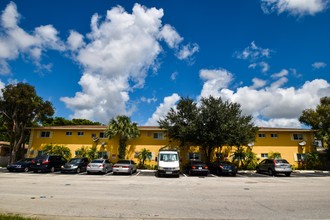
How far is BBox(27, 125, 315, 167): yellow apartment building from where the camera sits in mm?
30719

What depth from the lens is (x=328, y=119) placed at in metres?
29.2

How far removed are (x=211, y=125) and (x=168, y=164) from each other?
8595 mm

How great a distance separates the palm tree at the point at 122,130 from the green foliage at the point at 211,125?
389cm

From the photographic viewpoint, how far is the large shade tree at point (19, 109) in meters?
29.5

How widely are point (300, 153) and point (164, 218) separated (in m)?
30.6

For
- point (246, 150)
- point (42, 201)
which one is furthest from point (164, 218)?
point (246, 150)

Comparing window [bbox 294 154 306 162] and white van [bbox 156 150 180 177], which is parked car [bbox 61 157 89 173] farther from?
window [bbox 294 154 306 162]

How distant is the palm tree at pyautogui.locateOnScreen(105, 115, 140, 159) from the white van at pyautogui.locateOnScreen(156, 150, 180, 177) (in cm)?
942

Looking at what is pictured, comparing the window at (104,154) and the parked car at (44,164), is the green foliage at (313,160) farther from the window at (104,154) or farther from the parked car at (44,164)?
the parked car at (44,164)

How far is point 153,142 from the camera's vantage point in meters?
31.0

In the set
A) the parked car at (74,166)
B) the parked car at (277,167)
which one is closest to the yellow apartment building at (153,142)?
the parked car at (277,167)

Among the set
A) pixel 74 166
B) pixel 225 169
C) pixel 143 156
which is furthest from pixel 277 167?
pixel 74 166

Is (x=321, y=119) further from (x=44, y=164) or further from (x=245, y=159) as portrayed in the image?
(x=44, y=164)

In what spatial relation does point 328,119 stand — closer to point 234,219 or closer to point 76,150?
point 234,219
